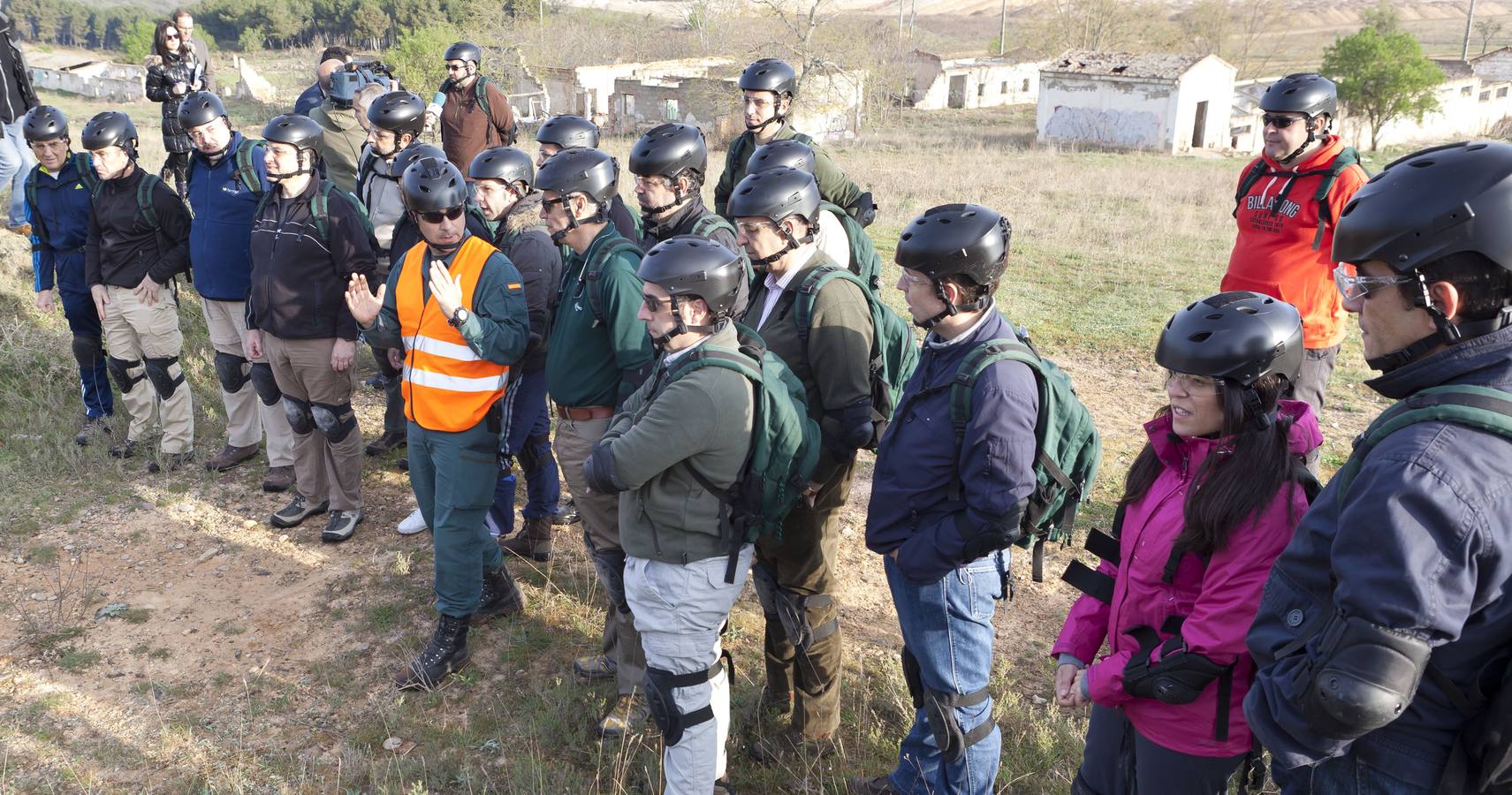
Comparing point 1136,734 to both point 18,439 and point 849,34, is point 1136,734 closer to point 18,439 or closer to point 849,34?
point 18,439

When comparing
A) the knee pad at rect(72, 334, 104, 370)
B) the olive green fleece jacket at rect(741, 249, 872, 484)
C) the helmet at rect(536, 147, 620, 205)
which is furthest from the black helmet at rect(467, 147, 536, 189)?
the knee pad at rect(72, 334, 104, 370)

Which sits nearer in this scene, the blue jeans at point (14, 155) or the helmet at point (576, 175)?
the helmet at point (576, 175)

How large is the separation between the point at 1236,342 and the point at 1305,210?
3.06 m

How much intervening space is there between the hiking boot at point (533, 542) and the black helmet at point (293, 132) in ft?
8.95

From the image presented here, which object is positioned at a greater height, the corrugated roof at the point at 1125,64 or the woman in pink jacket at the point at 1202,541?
the corrugated roof at the point at 1125,64

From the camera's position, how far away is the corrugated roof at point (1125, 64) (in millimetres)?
38125

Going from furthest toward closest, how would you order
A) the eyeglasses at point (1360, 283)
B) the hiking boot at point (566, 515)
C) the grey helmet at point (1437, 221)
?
the hiking boot at point (566, 515) < the eyeglasses at point (1360, 283) < the grey helmet at point (1437, 221)

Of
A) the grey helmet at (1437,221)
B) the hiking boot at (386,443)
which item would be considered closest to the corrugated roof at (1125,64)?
the hiking boot at (386,443)

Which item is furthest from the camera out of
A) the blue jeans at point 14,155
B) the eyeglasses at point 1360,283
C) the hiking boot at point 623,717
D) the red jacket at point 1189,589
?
the blue jeans at point 14,155

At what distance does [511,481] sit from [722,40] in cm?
5932

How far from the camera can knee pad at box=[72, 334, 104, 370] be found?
7.79 metres

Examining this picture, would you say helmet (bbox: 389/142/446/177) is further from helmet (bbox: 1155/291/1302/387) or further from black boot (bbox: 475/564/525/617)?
helmet (bbox: 1155/291/1302/387)

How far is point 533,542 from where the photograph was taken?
628cm

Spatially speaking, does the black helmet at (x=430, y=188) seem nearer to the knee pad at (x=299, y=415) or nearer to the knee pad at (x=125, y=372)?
the knee pad at (x=299, y=415)
